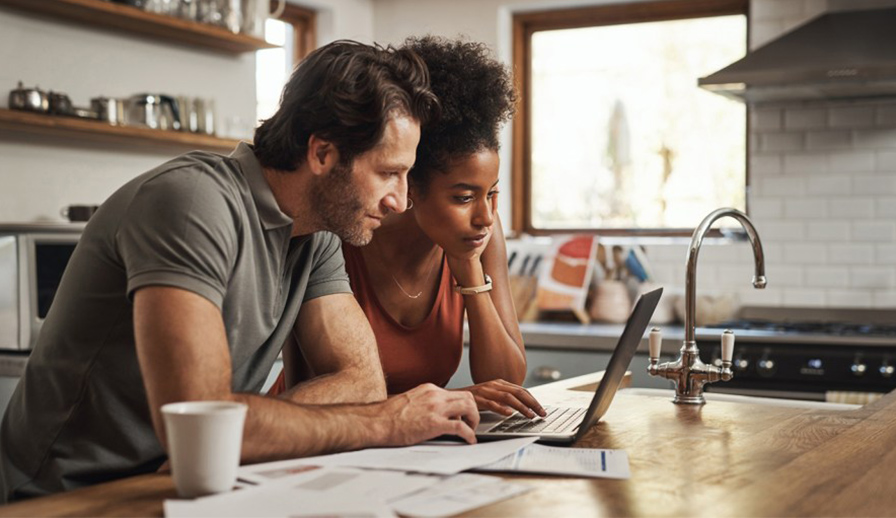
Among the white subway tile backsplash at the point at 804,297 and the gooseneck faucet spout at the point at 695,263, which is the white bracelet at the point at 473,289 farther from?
the white subway tile backsplash at the point at 804,297

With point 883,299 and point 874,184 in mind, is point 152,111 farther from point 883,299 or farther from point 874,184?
point 883,299

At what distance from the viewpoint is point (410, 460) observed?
1490mm

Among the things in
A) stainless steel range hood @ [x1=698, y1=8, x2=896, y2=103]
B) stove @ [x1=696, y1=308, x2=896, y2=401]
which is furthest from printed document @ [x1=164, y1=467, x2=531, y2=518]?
stainless steel range hood @ [x1=698, y1=8, x2=896, y2=103]

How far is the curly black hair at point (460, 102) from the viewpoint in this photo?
87.3 inches

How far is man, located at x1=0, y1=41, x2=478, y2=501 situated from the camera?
1.48 m

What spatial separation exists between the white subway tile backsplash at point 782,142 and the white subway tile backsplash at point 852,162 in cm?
14

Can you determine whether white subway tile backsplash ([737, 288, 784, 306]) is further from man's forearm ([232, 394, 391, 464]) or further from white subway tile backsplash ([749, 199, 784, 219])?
man's forearm ([232, 394, 391, 464])

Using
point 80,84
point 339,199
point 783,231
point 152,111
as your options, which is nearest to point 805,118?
point 783,231

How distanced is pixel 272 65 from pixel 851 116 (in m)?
2.59

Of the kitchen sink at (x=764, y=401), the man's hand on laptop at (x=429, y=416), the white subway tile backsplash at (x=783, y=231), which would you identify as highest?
the white subway tile backsplash at (x=783, y=231)

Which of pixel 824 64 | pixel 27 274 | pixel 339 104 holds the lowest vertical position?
pixel 27 274

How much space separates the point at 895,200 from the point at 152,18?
3.00 m

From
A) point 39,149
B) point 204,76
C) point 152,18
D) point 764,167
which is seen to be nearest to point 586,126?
point 764,167

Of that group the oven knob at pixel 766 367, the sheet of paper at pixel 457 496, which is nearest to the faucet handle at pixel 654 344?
the sheet of paper at pixel 457 496
